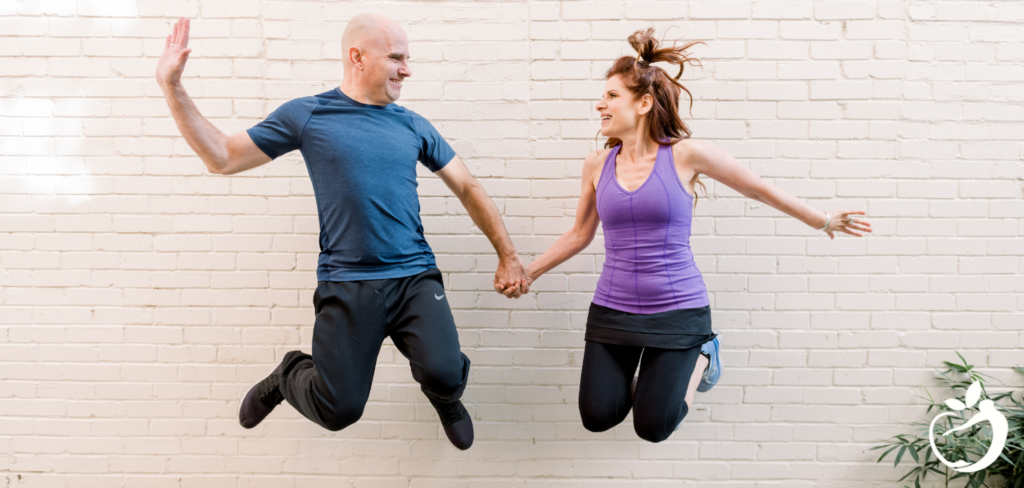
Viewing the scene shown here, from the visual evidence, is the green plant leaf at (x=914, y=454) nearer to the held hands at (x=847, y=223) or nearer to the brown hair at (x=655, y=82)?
the held hands at (x=847, y=223)

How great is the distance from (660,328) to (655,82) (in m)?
0.96

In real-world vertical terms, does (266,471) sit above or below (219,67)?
below

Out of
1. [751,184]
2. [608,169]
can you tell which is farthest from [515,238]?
[751,184]

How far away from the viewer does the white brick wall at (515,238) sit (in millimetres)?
2674

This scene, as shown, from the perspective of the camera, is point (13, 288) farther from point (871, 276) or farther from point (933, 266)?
point (933, 266)

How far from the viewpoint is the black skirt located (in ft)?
7.41

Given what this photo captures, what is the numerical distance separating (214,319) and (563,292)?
5.55 feet

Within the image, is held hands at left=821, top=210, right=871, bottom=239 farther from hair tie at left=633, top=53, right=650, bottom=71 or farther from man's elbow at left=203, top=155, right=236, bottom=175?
man's elbow at left=203, top=155, right=236, bottom=175

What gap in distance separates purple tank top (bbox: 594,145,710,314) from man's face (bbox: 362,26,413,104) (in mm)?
913

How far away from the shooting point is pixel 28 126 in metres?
2.74

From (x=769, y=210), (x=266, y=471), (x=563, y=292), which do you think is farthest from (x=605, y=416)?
(x=266, y=471)

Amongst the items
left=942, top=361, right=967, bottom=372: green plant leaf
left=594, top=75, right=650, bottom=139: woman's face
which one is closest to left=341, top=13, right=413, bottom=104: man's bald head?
left=594, top=75, right=650, bottom=139: woman's face

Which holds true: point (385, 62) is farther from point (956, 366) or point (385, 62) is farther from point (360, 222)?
point (956, 366)

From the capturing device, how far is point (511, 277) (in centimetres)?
246
